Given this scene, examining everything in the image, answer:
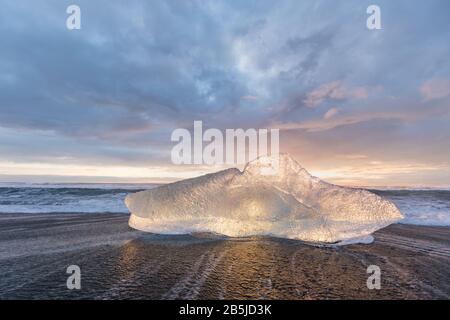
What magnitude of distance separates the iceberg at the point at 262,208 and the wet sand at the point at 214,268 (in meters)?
0.28

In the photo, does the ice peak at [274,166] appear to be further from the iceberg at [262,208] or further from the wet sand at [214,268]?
the wet sand at [214,268]

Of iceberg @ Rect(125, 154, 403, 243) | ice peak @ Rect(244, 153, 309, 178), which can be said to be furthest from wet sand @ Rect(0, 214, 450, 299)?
ice peak @ Rect(244, 153, 309, 178)

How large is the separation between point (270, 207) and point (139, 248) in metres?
2.40

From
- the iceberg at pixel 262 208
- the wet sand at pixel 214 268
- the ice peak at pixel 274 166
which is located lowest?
the wet sand at pixel 214 268

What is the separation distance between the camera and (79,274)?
3.14 metres

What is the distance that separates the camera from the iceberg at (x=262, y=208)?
508cm

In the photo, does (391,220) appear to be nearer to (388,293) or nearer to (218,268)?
(388,293)

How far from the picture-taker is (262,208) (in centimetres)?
517

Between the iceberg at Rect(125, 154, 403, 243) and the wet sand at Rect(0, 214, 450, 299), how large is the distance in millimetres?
281

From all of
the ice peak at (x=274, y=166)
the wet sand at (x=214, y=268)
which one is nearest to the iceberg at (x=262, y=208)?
the ice peak at (x=274, y=166)
